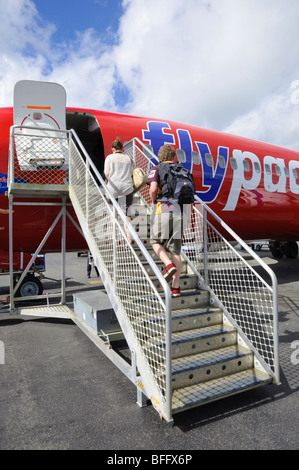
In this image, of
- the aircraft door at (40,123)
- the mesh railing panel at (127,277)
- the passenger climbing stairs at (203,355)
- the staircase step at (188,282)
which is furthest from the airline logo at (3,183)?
the staircase step at (188,282)

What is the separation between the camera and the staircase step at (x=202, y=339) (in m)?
3.66

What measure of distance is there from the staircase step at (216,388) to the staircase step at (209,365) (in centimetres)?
5

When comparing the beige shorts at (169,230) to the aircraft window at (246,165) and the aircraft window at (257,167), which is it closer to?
the aircraft window at (246,165)

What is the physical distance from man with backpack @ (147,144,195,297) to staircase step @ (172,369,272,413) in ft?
3.77

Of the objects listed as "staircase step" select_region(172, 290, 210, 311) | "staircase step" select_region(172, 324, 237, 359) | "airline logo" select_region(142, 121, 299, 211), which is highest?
"airline logo" select_region(142, 121, 299, 211)

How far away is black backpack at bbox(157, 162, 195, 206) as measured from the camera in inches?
161

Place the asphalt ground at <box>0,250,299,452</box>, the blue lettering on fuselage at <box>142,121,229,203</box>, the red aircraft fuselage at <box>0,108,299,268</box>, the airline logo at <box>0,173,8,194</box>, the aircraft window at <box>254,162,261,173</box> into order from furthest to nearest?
the aircraft window at <box>254,162,261,173</box>
the blue lettering on fuselage at <box>142,121,229,203</box>
the red aircraft fuselage at <box>0,108,299,268</box>
the airline logo at <box>0,173,8,194</box>
the asphalt ground at <box>0,250,299,452</box>

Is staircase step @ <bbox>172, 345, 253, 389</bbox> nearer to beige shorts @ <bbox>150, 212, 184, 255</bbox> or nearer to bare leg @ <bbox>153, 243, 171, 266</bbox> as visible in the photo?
bare leg @ <bbox>153, 243, 171, 266</bbox>

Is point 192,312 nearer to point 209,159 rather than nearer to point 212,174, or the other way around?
point 212,174

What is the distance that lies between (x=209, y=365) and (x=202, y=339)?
1.21ft

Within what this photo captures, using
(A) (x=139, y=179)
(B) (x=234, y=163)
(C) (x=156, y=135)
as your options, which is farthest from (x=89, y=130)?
(B) (x=234, y=163)

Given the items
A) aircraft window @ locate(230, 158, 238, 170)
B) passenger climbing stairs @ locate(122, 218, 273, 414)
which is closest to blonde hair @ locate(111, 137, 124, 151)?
passenger climbing stairs @ locate(122, 218, 273, 414)
